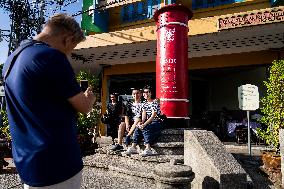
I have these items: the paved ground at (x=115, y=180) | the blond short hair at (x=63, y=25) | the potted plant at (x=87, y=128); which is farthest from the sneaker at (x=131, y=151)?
the blond short hair at (x=63, y=25)

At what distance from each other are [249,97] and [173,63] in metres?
2.06

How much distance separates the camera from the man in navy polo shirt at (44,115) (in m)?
1.42

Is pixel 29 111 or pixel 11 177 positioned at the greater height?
pixel 29 111

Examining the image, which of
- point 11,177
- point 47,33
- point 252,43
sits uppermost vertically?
point 252,43

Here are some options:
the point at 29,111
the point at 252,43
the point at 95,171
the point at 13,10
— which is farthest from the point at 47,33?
the point at 13,10

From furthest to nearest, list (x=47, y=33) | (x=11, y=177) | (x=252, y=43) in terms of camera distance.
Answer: (x=252, y=43) < (x=11, y=177) < (x=47, y=33)

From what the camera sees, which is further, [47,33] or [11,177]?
[11,177]

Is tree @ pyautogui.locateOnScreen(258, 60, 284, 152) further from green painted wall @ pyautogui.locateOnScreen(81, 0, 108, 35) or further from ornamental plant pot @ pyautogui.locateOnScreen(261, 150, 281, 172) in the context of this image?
green painted wall @ pyautogui.locateOnScreen(81, 0, 108, 35)

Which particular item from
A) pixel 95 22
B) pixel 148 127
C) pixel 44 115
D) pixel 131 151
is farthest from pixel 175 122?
pixel 95 22

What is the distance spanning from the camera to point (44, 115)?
1.44 m

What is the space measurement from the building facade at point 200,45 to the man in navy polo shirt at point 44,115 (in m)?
9.14

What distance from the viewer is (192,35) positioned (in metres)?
10.5

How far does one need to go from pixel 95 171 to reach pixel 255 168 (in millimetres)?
3391

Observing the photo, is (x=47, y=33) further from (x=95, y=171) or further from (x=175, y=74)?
(x=175, y=74)
